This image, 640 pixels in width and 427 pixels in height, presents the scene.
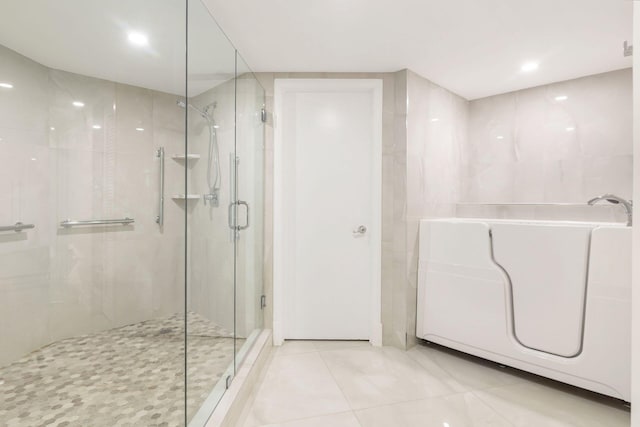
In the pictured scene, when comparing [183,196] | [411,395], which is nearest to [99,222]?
[183,196]

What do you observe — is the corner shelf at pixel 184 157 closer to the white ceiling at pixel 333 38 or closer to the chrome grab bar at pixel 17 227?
the white ceiling at pixel 333 38

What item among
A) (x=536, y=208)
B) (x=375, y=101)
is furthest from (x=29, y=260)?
(x=536, y=208)

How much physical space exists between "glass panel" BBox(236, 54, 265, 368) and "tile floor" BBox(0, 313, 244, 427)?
21.2 inches

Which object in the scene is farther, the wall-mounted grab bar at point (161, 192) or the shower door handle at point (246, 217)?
the shower door handle at point (246, 217)

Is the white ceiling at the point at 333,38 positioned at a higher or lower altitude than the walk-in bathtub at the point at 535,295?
higher

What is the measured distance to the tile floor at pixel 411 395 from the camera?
1.53 m

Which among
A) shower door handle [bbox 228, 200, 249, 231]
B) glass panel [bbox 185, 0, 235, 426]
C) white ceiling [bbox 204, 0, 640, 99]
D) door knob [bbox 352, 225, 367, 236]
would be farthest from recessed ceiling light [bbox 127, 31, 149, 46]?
door knob [bbox 352, 225, 367, 236]

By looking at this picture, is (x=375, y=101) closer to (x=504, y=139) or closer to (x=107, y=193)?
(x=504, y=139)

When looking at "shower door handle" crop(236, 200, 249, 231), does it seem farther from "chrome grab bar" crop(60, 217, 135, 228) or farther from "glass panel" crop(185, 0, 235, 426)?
"chrome grab bar" crop(60, 217, 135, 228)

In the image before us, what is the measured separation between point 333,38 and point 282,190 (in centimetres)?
111

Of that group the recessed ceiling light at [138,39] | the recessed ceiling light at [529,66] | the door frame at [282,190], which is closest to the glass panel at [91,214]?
the recessed ceiling light at [138,39]

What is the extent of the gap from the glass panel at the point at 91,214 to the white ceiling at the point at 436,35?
26.0 inches

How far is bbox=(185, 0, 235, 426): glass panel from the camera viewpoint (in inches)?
51.2

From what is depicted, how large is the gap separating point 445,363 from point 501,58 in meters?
2.16
